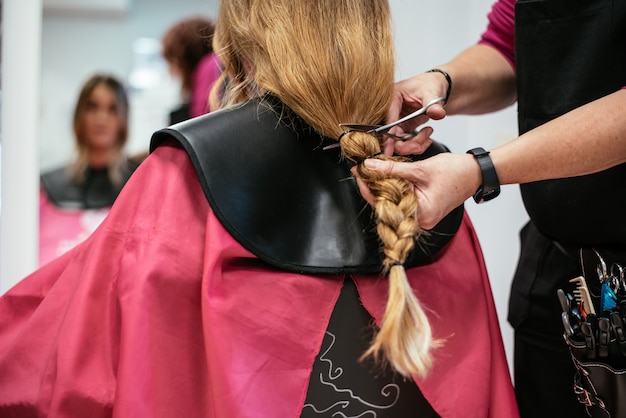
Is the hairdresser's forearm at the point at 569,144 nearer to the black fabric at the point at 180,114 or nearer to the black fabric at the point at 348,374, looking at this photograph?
the black fabric at the point at 348,374

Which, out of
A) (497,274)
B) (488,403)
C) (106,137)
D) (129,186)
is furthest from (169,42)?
(488,403)

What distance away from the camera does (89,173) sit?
326 cm

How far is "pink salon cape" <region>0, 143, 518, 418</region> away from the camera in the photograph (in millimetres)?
937

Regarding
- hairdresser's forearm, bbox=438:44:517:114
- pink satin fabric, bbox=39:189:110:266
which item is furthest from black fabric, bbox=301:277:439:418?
pink satin fabric, bbox=39:189:110:266

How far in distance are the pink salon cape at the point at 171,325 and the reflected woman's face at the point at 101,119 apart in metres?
2.41

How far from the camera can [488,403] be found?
1.10 meters

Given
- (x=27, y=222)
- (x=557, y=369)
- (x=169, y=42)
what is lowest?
(x=557, y=369)

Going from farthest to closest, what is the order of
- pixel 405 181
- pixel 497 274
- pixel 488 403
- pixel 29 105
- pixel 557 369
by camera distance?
pixel 497 274 → pixel 29 105 → pixel 557 369 → pixel 488 403 → pixel 405 181

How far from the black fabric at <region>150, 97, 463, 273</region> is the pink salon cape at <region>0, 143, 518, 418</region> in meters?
0.03

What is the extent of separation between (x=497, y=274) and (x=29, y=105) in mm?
1589

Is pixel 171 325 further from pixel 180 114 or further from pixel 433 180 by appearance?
pixel 180 114

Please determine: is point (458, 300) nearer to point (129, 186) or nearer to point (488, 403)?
Answer: point (488, 403)

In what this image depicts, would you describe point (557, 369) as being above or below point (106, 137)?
below

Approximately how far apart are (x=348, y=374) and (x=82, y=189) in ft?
8.19
